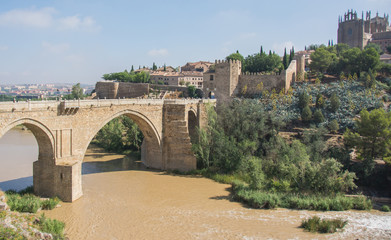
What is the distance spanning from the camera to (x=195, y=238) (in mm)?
12086

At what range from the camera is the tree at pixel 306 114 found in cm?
2451

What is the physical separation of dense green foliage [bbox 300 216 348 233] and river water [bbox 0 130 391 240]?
27 cm

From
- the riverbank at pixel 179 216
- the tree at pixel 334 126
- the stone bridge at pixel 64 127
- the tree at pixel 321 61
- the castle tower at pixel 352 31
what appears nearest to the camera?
the riverbank at pixel 179 216

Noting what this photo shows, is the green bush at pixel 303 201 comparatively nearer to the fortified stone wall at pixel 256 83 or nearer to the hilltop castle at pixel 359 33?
the fortified stone wall at pixel 256 83

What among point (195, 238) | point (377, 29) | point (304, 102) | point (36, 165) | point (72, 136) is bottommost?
point (195, 238)

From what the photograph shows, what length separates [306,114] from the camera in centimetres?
2453

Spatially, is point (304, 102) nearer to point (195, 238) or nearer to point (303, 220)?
point (303, 220)

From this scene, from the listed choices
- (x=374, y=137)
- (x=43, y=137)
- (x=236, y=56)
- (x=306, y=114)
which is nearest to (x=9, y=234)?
(x=43, y=137)

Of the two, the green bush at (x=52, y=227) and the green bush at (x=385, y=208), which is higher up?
the green bush at (x=52, y=227)

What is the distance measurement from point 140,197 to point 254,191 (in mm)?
5653

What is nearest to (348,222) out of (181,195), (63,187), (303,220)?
(303,220)

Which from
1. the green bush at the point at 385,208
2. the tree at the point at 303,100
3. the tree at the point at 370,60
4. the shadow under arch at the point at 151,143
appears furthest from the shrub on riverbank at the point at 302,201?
the tree at the point at 370,60

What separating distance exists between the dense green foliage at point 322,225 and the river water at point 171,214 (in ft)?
0.89

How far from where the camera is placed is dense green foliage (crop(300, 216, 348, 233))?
12.7 metres
